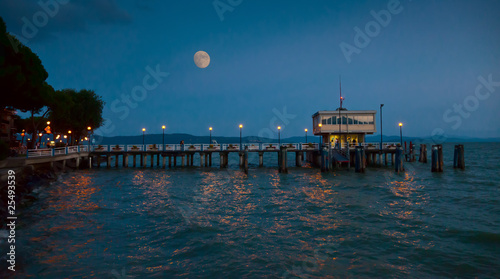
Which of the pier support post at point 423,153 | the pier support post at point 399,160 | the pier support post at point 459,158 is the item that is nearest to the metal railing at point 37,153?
the pier support post at point 399,160

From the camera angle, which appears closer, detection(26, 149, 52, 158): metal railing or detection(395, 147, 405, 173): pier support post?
detection(26, 149, 52, 158): metal railing

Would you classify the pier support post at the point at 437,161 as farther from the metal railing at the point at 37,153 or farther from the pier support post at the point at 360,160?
the metal railing at the point at 37,153

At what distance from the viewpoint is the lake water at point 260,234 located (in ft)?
28.5

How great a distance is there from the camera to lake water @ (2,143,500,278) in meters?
8.67

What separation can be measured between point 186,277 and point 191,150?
32369 mm

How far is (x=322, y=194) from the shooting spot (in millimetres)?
20875

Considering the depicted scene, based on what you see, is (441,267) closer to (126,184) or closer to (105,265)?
(105,265)

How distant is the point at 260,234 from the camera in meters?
11.9

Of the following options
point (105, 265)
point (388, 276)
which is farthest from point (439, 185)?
point (105, 265)

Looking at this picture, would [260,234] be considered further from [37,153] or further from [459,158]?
[459,158]

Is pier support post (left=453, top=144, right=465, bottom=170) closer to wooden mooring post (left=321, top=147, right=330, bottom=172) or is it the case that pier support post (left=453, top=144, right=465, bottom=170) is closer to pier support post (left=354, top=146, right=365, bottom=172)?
pier support post (left=354, top=146, right=365, bottom=172)

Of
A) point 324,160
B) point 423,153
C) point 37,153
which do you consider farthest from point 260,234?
point 423,153

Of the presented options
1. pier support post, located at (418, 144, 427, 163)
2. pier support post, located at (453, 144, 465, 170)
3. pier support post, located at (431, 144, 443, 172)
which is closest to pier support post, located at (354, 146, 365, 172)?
pier support post, located at (431, 144, 443, 172)

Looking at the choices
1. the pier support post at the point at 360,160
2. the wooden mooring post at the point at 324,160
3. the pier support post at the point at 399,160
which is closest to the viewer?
the pier support post at the point at 360,160
